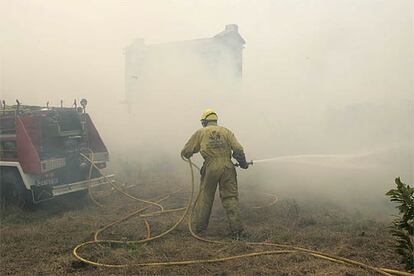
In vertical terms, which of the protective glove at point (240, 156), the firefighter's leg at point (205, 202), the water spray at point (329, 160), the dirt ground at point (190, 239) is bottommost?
the dirt ground at point (190, 239)

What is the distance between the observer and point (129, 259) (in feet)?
14.2

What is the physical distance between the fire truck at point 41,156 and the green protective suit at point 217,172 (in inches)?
104

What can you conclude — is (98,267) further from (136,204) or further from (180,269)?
(136,204)

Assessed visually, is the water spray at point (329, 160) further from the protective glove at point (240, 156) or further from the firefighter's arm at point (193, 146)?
the firefighter's arm at point (193, 146)

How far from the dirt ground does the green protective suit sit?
1.05 ft

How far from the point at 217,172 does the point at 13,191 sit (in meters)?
3.43

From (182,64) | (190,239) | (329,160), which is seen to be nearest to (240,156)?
(190,239)

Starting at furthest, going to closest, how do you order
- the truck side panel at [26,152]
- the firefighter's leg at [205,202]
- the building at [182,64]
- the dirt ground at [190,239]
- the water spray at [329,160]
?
1. the building at [182,64]
2. the water spray at [329,160]
3. the truck side panel at [26,152]
4. the firefighter's leg at [205,202]
5. the dirt ground at [190,239]

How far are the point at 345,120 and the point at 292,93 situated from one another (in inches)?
101

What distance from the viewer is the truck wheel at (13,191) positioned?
21.6 ft

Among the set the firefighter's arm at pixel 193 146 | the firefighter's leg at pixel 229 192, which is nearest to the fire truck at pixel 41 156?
the firefighter's arm at pixel 193 146

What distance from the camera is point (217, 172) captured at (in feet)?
17.3

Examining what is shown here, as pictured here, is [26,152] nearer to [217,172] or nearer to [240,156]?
[217,172]

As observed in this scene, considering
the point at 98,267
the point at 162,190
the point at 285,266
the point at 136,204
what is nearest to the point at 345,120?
the point at 162,190
